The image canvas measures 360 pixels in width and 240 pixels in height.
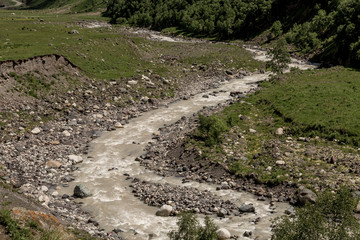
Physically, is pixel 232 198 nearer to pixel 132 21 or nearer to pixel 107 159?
pixel 107 159

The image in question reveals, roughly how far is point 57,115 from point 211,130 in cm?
2529

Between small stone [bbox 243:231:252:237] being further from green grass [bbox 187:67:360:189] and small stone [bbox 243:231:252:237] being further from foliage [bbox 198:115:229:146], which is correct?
foliage [bbox 198:115:229:146]

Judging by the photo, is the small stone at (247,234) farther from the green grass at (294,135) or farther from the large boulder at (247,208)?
the green grass at (294,135)

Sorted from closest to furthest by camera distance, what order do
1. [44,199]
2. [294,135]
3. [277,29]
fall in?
[44,199]
[294,135]
[277,29]

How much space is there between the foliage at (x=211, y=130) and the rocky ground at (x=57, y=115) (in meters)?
15.4

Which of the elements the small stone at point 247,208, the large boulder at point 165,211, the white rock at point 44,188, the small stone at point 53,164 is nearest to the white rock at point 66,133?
the small stone at point 53,164

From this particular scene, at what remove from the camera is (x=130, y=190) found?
3547cm

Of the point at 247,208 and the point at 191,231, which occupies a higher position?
the point at 191,231

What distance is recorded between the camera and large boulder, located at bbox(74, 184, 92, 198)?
33.9 meters

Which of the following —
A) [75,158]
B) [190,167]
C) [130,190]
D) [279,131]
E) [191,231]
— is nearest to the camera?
[191,231]

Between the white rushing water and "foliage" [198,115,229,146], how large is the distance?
783 cm

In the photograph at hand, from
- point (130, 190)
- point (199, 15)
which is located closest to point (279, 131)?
point (130, 190)

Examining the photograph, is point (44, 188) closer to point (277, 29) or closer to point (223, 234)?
point (223, 234)

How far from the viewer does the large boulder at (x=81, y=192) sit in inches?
1334
